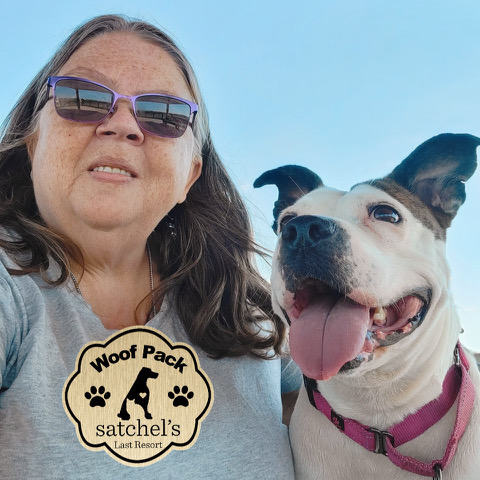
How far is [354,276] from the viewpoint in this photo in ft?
7.00

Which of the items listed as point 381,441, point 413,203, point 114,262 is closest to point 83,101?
point 114,262

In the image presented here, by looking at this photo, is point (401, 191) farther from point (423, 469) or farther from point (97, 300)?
point (97, 300)

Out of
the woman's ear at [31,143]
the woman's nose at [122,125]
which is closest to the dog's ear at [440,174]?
the woman's nose at [122,125]

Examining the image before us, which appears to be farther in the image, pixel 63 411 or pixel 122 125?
pixel 122 125

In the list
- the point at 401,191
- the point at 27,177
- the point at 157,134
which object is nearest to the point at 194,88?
the point at 157,134

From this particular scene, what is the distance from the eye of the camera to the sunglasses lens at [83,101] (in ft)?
8.41

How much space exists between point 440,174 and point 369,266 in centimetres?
87

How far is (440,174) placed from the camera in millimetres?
2713

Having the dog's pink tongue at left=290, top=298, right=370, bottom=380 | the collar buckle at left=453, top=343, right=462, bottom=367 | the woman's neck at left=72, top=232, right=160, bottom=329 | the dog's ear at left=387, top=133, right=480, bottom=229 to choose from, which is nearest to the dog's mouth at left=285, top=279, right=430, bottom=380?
the dog's pink tongue at left=290, top=298, right=370, bottom=380

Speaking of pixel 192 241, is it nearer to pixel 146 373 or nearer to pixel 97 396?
pixel 146 373

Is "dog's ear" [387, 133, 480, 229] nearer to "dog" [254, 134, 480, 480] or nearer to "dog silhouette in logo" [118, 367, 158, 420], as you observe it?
"dog" [254, 134, 480, 480]

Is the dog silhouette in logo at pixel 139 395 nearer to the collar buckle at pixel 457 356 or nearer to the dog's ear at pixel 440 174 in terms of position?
the collar buckle at pixel 457 356

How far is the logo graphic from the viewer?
6.95 feet

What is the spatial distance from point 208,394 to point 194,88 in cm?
176
